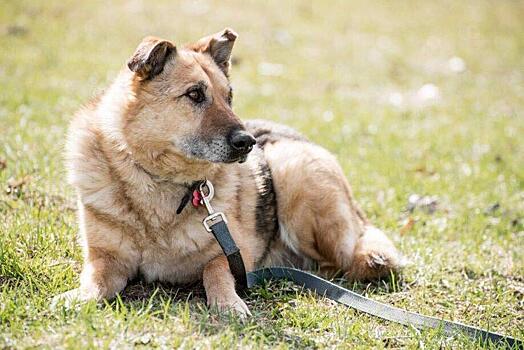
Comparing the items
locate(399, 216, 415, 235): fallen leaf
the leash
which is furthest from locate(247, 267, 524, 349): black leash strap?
locate(399, 216, 415, 235): fallen leaf

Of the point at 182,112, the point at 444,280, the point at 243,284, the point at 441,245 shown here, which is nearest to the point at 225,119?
the point at 182,112

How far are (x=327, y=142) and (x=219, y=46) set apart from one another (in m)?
3.48

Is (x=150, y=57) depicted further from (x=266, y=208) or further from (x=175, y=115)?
(x=266, y=208)

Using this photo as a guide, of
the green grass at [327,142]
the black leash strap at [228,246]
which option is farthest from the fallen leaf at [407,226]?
the black leash strap at [228,246]

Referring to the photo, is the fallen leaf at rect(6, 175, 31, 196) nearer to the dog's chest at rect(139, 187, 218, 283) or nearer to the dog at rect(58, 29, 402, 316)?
the dog at rect(58, 29, 402, 316)

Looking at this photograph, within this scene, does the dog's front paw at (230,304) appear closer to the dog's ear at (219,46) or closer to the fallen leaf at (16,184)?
the dog's ear at (219,46)

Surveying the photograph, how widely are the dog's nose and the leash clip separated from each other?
1.40 ft

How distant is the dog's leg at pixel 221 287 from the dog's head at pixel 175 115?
26.3 inches

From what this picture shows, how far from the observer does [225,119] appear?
145 inches

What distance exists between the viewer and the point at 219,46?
4203mm

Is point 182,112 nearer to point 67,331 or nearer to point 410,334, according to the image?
point 67,331

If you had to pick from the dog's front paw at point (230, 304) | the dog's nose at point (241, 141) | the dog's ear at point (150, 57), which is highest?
the dog's ear at point (150, 57)

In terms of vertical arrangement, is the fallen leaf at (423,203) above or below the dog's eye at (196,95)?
below

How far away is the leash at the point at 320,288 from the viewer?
349 cm
